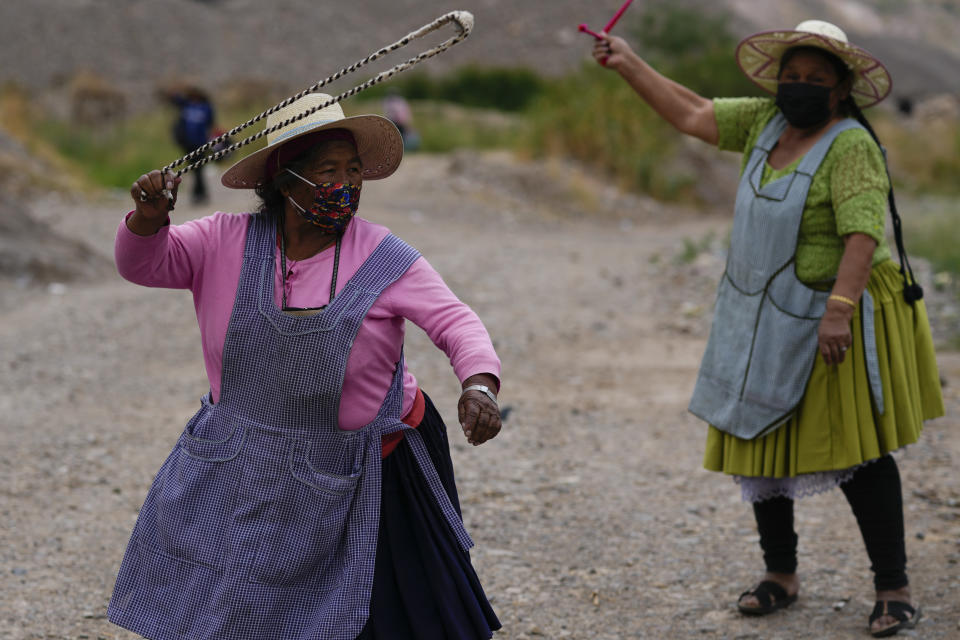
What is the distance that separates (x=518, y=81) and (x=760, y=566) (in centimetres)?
3951

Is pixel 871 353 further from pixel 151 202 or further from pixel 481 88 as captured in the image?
pixel 481 88

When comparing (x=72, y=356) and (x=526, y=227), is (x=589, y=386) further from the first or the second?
(x=526, y=227)

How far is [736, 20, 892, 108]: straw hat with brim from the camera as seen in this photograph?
3650 millimetres

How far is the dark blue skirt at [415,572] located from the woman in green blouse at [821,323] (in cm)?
131

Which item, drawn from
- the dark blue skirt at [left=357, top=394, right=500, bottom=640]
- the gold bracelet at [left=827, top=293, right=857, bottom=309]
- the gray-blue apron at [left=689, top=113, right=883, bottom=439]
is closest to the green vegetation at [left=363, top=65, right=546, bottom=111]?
the gray-blue apron at [left=689, top=113, right=883, bottom=439]

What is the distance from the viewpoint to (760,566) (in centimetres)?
456

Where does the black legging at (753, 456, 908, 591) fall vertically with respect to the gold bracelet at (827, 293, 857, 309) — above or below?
below

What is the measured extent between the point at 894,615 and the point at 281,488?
2.16 metres

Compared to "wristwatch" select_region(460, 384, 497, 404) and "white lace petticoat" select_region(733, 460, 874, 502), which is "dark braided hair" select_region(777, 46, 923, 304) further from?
"wristwatch" select_region(460, 384, 497, 404)

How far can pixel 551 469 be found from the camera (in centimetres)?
579

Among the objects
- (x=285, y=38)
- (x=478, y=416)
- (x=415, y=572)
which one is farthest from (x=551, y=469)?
(x=285, y=38)

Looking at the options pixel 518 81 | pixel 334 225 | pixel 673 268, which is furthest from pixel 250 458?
pixel 518 81

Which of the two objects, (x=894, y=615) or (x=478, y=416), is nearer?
(x=478, y=416)

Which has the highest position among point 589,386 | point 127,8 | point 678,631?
point 127,8
